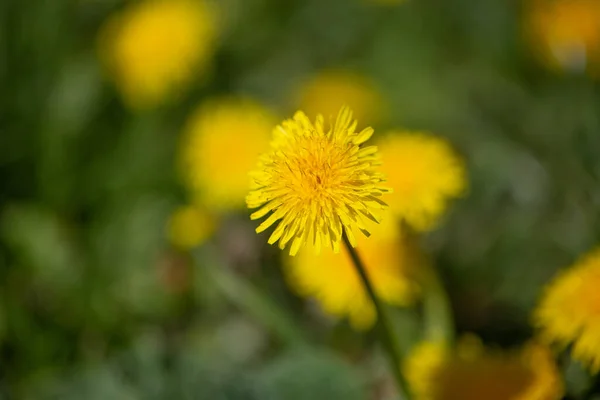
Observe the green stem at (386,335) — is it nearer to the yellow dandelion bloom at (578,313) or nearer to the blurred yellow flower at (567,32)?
the yellow dandelion bloom at (578,313)

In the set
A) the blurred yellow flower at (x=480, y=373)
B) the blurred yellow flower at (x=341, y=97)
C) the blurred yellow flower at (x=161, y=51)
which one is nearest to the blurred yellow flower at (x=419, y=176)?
the blurred yellow flower at (x=480, y=373)

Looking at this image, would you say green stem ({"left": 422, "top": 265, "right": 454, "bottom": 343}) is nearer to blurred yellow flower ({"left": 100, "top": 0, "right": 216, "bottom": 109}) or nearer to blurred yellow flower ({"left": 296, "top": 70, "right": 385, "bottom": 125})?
blurred yellow flower ({"left": 296, "top": 70, "right": 385, "bottom": 125})

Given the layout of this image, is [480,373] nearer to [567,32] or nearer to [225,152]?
[225,152]

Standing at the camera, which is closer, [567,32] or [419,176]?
[419,176]

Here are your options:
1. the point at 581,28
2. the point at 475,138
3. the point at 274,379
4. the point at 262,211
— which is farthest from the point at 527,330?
the point at 581,28

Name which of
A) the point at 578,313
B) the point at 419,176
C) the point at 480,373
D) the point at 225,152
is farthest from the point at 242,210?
the point at 578,313

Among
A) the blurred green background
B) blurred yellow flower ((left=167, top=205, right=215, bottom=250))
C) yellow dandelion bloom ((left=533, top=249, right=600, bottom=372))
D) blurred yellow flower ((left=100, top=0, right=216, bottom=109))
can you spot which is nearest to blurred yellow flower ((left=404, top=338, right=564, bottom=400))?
yellow dandelion bloom ((left=533, top=249, right=600, bottom=372))

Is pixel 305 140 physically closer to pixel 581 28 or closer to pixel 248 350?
pixel 248 350
